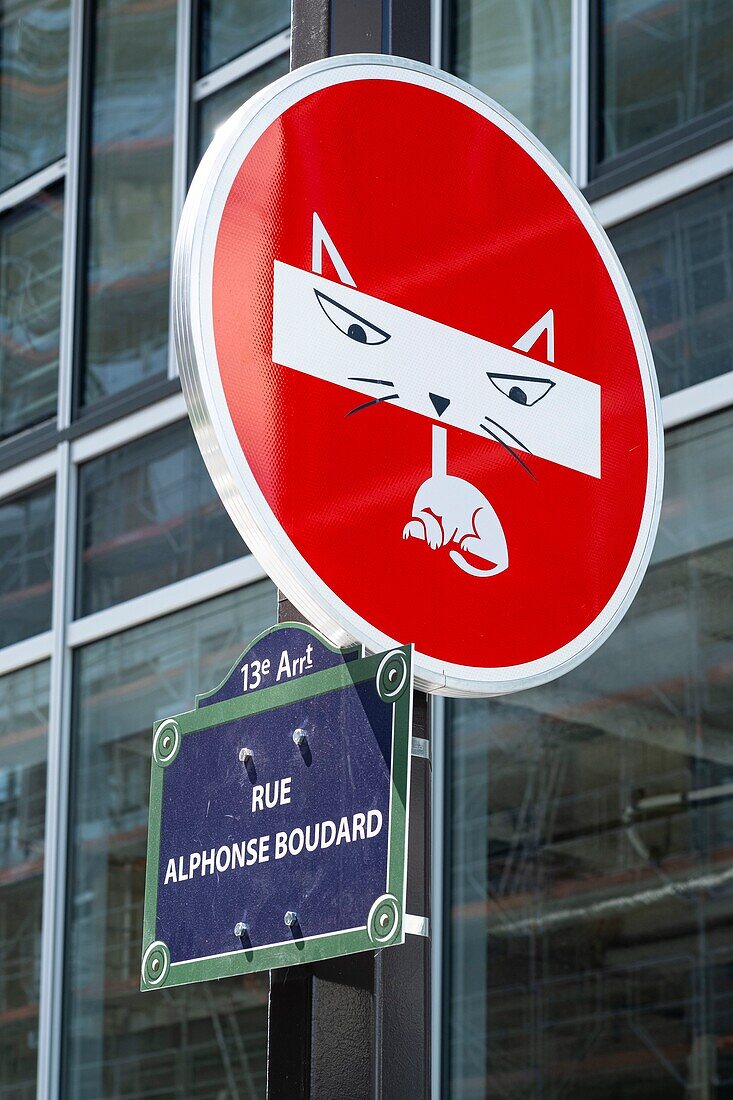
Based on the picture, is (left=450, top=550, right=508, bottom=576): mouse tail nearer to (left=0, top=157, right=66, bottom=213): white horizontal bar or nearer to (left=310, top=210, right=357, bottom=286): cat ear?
(left=310, top=210, right=357, bottom=286): cat ear

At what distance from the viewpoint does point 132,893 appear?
23.8 feet

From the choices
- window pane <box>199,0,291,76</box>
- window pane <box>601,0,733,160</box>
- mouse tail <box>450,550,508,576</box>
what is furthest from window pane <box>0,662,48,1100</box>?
mouse tail <box>450,550,508,576</box>

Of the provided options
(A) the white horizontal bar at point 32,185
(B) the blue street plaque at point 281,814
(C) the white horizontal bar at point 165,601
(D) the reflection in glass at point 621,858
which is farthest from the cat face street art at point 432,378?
(A) the white horizontal bar at point 32,185

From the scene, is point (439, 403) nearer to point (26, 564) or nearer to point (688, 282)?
point (688, 282)

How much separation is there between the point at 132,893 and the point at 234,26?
367 centimetres

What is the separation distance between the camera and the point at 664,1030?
5.27m

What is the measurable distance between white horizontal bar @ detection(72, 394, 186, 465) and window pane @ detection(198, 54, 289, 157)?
1.06m

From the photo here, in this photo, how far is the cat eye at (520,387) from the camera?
235 centimetres

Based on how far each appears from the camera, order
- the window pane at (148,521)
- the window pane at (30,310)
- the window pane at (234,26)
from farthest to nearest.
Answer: the window pane at (30,310), the window pane at (234,26), the window pane at (148,521)

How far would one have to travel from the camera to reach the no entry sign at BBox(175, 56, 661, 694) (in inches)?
84.0

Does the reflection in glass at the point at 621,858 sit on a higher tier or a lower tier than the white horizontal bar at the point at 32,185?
lower

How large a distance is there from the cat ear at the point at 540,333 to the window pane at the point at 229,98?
17.4 ft

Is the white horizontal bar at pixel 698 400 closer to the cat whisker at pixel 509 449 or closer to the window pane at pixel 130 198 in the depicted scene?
the window pane at pixel 130 198

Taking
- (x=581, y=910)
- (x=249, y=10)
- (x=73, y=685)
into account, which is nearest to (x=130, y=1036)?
(x=73, y=685)
